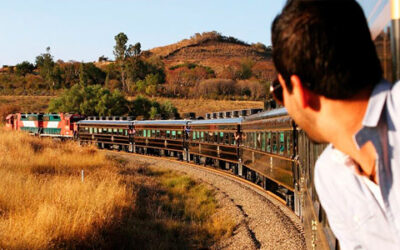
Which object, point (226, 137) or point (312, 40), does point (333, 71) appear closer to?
point (312, 40)

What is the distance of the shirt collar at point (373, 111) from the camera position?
4.20 ft

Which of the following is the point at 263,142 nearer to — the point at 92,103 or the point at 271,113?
the point at 271,113

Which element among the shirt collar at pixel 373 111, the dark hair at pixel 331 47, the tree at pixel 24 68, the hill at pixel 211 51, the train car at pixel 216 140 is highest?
the hill at pixel 211 51

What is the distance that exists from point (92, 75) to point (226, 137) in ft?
290

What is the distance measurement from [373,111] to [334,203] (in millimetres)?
347

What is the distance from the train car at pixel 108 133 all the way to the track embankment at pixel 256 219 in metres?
18.0

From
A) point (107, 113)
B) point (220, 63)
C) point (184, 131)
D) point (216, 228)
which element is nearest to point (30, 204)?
point (216, 228)

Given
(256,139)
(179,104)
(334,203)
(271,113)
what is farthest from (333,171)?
(179,104)

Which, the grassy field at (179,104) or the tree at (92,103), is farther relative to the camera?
the grassy field at (179,104)

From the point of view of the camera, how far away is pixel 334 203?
1.47 m

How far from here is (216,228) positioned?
37.1ft

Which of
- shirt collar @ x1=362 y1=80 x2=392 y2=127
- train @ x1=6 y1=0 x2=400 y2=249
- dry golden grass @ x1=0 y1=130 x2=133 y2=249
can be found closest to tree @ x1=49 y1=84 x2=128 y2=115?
train @ x1=6 y1=0 x2=400 y2=249

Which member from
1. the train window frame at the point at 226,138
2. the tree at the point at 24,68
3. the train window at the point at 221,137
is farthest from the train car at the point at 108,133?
the tree at the point at 24,68

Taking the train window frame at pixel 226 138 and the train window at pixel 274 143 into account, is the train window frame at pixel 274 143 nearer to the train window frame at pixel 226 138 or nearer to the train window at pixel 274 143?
the train window at pixel 274 143
